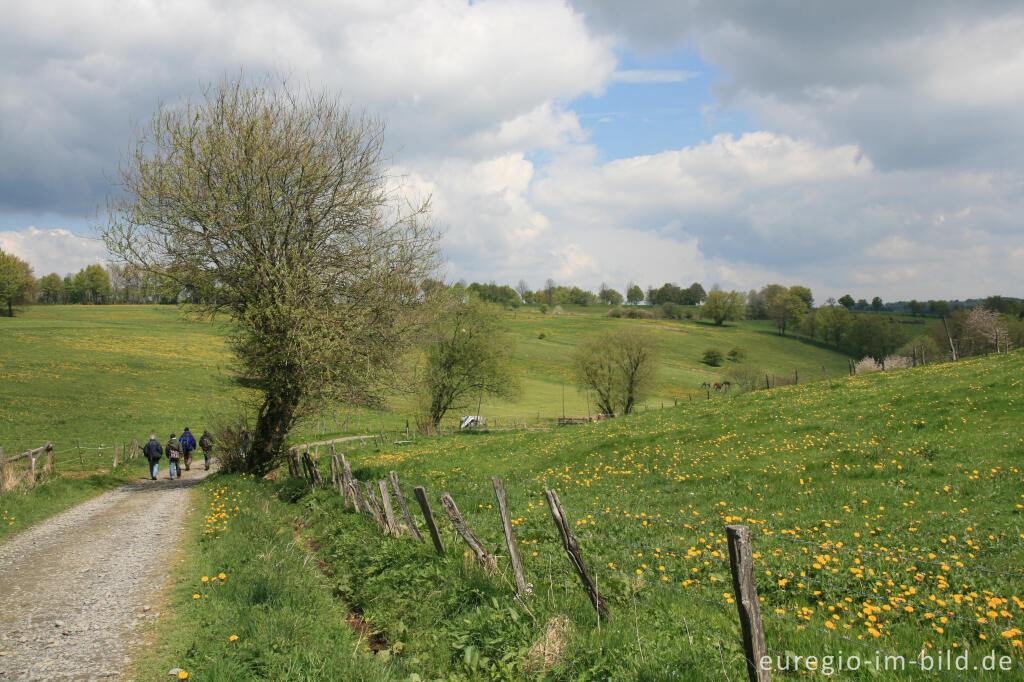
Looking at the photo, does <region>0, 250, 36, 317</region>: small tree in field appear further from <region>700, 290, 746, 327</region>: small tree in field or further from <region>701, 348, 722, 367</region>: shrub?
<region>700, 290, 746, 327</region>: small tree in field

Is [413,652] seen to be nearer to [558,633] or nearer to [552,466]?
[558,633]

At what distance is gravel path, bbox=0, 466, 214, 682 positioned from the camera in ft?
21.7

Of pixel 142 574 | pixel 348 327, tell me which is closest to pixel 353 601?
pixel 142 574

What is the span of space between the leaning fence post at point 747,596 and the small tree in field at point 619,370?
6314 centimetres

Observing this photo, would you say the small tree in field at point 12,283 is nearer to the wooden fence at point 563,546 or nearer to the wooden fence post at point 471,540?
the wooden fence at point 563,546

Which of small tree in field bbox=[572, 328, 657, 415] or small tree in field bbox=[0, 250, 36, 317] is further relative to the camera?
small tree in field bbox=[0, 250, 36, 317]

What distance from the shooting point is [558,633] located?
246 inches

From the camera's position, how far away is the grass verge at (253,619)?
6.17 metres

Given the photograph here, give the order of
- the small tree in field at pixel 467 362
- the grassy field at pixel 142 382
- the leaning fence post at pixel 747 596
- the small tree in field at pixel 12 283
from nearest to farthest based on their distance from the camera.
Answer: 1. the leaning fence post at pixel 747 596
2. the grassy field at pixel 142 382
3. the small tree in field at pixel 467 362
4. the small tree in field at pixel 12 283

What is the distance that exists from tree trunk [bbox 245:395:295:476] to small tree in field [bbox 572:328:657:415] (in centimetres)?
4811

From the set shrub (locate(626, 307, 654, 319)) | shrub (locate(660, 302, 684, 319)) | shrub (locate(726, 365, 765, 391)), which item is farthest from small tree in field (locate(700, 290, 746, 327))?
shrub (locate(726, 365, 765, 391))

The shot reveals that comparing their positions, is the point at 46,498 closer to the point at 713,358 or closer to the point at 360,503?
the point at 360,503

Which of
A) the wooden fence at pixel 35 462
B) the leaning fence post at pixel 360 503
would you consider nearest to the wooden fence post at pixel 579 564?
the leaning fence post at pixel 360 503

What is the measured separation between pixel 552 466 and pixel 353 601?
51.1ft
